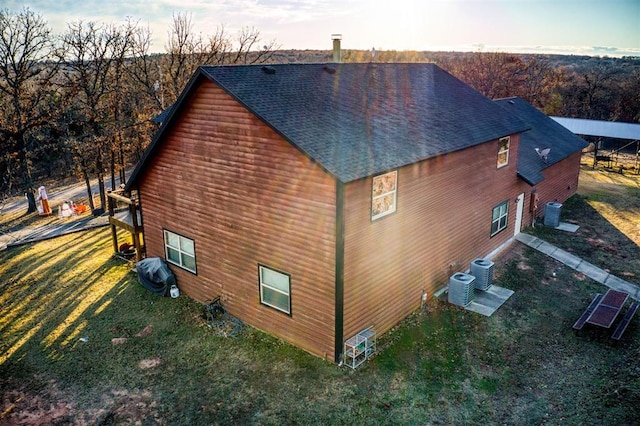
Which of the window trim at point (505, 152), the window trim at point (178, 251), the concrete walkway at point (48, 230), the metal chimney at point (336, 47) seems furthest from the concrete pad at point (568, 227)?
the concrete walkway at point (48, 230)

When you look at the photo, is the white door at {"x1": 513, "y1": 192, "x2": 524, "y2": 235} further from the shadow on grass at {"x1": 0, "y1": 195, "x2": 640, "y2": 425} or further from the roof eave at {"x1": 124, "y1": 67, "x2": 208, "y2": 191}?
the roof eave at {"x1": 124, "y1": 67, "x2": 208, "y2": 191}

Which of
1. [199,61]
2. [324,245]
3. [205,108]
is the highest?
[199,61]

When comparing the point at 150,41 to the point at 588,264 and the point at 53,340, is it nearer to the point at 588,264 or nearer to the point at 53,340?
the point at 53,340

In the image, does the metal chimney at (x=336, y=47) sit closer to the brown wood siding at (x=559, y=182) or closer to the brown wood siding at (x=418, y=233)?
the brown wood siding at (x=418, y=233)

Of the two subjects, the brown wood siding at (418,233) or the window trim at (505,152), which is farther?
the window trim at (505,152)

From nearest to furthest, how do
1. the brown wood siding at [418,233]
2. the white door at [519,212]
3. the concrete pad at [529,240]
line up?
the brown wood siding at [418,233], the concrete pad at [529,240], the white door at [519,212]

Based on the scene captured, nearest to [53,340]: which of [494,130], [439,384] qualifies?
[439,384]

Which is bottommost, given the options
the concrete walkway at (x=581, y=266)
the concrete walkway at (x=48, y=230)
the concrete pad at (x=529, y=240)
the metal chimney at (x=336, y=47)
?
the concrete walkway at (x=48, y=230)
